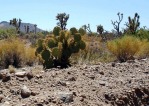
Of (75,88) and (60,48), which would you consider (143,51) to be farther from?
(75,88)

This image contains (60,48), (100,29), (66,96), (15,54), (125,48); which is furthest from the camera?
(100,29)

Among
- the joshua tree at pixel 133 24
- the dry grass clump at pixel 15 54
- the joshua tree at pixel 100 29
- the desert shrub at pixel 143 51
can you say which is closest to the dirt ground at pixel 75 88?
the desert shrub at pixel 143 51

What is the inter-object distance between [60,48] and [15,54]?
4.32 meters

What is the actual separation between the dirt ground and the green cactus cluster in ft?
9.89

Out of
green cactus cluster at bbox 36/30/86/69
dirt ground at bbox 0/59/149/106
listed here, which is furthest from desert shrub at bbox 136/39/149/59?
dirt ground at bbox 0/59/149/106

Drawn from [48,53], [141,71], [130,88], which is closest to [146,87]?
[130,88]

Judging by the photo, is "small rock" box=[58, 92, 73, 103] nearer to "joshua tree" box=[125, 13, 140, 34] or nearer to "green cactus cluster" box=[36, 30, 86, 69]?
"green cactus cluster" box=[36, 30, 86, 69]

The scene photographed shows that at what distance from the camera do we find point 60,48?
13.2 m

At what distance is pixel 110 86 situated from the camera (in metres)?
8.61

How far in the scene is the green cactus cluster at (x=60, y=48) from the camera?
512 inches

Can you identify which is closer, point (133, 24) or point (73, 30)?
point (73, 30)

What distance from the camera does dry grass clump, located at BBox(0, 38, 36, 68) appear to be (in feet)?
55.3

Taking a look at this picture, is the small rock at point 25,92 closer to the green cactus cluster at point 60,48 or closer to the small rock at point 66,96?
the small rock at point 66,96

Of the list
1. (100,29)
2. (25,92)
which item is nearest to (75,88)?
(25,92)
